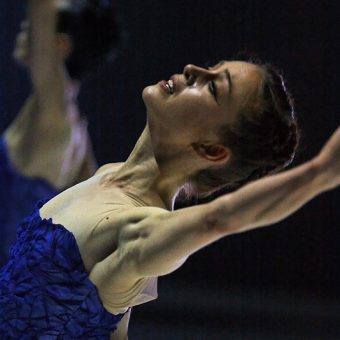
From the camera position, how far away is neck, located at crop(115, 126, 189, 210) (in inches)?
63.9

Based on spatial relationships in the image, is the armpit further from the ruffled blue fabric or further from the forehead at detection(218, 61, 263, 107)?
the forehead at detection(218, 61, 263, 107)

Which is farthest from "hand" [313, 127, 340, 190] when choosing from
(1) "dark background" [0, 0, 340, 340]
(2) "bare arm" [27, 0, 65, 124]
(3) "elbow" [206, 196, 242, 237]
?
(1) "dark background" [0, 0, 340, 340]

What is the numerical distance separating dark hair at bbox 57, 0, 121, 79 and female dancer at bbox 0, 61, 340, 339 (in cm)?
41

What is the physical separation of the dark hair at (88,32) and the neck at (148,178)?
388mm

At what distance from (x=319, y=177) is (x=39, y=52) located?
92 centimetres

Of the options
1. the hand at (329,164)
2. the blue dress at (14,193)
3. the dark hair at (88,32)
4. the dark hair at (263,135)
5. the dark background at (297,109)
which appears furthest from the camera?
the dark background at (297,109)

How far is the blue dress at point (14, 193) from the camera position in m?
2.18

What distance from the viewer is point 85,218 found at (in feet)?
4.98

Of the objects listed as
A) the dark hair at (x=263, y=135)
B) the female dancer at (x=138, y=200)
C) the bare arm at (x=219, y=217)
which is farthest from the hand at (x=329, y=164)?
the dark hair at (x=263, y=135)

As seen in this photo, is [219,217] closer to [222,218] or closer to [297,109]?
[222,218]

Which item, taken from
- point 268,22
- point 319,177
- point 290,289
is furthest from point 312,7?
point 319,177

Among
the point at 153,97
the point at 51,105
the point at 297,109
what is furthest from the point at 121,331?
the point at 297,109

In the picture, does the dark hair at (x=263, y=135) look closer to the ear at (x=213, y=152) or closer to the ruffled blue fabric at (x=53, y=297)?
the ear at (x=213, y=152)

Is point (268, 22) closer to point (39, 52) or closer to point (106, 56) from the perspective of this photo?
point (106, 56)
